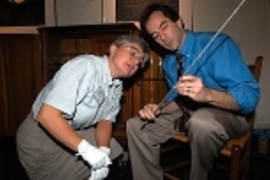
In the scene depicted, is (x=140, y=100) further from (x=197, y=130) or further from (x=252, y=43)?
(x=252, y=43)

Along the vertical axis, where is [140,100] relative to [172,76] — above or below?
below

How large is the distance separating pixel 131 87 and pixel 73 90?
95cm

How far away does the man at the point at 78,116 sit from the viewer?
100 centimetres

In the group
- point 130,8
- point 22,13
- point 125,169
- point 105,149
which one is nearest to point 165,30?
point 105,149

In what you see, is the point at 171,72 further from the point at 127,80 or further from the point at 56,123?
the point at 56,123

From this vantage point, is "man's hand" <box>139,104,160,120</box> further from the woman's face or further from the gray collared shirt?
the woman's face

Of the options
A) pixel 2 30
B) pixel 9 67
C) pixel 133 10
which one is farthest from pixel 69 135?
pixel 2 30

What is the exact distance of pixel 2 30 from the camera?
2.68 m

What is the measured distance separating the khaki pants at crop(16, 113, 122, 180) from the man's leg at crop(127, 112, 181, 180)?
0.26 meters

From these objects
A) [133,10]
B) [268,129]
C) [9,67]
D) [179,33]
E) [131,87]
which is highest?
[133,10]

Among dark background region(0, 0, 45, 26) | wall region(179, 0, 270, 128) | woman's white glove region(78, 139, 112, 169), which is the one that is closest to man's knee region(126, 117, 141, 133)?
woman's white glove region(78, 139, 112, 169)

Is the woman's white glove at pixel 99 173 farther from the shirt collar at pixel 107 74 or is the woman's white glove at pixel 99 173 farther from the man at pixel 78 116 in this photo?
the shirt collar at pixel 107 74

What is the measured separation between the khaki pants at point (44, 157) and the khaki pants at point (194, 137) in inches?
11.4

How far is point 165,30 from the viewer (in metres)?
1.30
